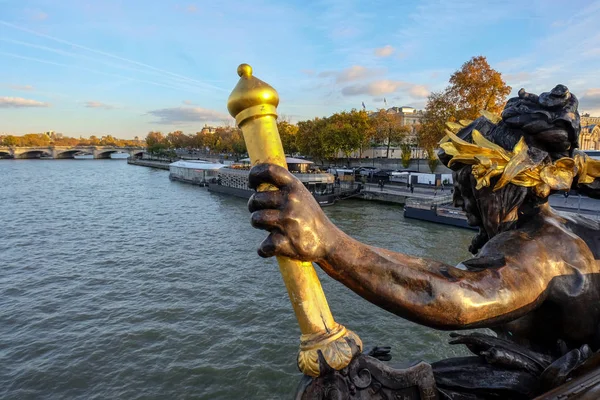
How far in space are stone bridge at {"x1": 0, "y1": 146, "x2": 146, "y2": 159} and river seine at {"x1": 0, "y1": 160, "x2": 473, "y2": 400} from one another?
102651 millimetres

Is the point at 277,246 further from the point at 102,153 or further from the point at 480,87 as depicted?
the point at 102,153

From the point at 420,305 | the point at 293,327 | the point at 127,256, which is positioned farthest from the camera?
the point at 127,256

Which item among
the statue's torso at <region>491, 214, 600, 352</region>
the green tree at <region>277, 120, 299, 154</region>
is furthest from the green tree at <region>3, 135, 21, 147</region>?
the statue's torso at <region>491, 214, 600, 352</region>

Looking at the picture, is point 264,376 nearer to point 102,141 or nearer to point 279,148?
point 279,148

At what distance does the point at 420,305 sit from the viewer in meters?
1.50

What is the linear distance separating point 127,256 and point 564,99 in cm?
1868

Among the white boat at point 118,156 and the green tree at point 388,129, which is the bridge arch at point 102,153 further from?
the green tree at point 388,129

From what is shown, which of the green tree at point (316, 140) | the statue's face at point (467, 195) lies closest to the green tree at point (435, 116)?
the green tree at point (316, 140)

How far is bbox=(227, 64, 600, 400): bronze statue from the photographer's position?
1.50 meters

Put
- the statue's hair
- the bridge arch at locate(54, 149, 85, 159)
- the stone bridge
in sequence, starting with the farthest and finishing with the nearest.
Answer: the bridge arch at locate(54, 149, 85, 159) → the stone bridge → the statue's hair

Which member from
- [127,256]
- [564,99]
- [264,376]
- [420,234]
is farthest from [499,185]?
[420,234]

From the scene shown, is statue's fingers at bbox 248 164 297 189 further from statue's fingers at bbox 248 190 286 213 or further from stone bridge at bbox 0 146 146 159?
stone bridge at bbox 0 146 146 159

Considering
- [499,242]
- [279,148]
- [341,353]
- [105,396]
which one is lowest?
[105,396]

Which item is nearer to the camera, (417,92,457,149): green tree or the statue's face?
the statue's face
